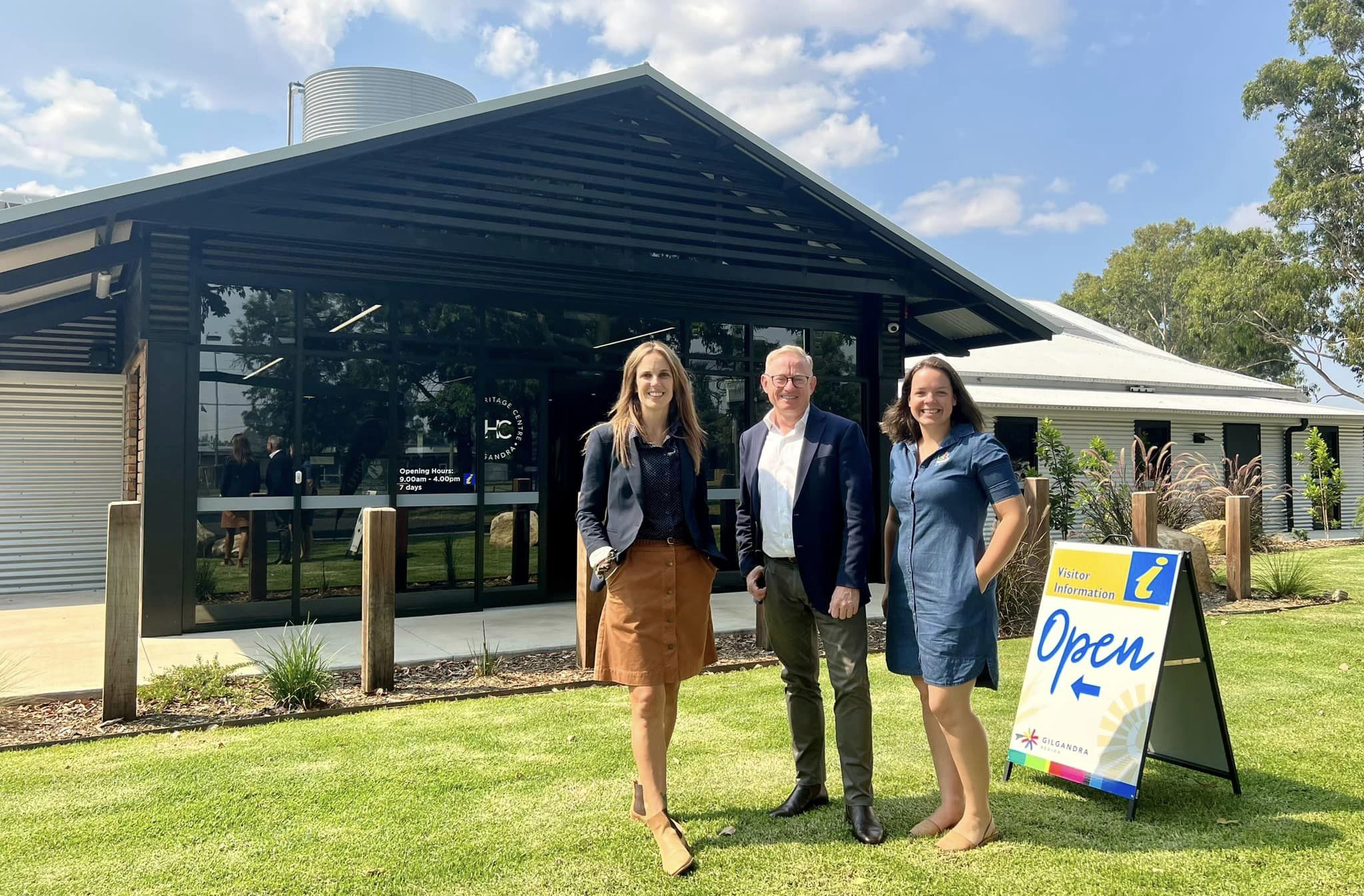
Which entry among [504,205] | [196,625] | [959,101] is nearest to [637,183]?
[504,205]

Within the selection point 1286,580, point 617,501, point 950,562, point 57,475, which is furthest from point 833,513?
point 57,475

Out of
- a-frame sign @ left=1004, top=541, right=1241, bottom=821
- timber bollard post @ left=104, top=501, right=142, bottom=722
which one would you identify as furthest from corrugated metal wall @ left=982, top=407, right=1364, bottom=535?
timber bollard post @ left=104, top=501, right=142, bottom=722

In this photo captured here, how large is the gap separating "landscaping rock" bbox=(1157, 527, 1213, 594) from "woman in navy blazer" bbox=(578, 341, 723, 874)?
766cm

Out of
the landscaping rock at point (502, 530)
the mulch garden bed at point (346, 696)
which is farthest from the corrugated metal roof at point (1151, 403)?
the mulch garden bed at point (346, 696)

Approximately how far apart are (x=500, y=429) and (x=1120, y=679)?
6119mm

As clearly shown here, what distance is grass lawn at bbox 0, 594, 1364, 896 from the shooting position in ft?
10.0

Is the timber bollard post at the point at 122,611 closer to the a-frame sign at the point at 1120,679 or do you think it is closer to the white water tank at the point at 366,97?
the a-frame sign at the point at 1120,679

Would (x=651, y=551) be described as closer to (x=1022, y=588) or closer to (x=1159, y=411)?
(x=1022, y=588)

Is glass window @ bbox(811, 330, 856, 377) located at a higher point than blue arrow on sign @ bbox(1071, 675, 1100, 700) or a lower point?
higher

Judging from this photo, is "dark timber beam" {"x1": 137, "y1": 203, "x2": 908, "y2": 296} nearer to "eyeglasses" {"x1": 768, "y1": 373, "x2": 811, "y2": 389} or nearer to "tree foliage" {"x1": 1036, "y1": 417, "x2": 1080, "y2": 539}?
"tree foliage" {"x1": 1036, "y1": 417, "x2": 1080, "y2": 539}

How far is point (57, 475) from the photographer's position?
10086 mm

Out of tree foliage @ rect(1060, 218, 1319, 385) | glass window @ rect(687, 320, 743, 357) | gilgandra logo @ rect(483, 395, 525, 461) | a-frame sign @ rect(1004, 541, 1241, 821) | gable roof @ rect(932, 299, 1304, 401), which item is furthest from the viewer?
tree foliage @ rect(1060, 218, 1319, 385)

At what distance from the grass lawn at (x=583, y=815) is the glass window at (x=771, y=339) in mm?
5331

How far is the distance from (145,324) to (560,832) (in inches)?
240
